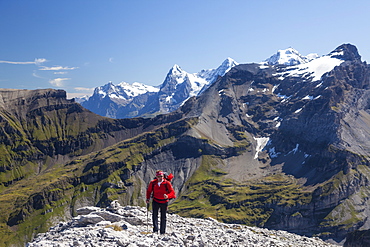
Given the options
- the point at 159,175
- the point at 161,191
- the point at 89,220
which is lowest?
the point at 89,220

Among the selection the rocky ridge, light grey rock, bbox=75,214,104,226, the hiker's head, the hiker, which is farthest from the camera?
light grey rock, bbox=75,214,104,226

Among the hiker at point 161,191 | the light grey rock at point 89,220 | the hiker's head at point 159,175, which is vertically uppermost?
the hiker's head at point 159,175

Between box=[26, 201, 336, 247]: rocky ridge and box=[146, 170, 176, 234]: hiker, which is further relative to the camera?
box=[146, 170, 176, 234]: hiker

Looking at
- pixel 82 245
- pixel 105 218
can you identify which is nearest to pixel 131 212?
pixel 105 218

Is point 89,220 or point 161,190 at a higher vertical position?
point 161,190

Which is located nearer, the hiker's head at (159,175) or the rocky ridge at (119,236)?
the rocky ridge at (119,236)

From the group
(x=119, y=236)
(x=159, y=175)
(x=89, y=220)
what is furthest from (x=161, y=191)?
(x=89, y=220)

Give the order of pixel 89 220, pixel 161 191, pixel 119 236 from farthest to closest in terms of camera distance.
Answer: pixel 89 220, pixel 161 191, pixel 119 236

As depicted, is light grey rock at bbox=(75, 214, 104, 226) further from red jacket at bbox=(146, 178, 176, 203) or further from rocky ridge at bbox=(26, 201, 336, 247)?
red jacket at bbox=(146, 178, 176, 203)

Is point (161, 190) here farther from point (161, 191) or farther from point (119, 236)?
point (119, 236)

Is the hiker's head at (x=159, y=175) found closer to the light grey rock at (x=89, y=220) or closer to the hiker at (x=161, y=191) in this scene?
the hiker at (x=161, y=191)

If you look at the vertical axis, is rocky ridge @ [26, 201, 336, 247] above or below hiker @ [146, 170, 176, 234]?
below

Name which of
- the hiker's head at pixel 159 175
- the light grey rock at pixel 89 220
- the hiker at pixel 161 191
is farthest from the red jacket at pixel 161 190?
the light grey rock at pixel 89 220

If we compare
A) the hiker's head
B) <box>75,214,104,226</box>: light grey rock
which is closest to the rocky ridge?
<box>75,214,104,226</box>: light grey rock
